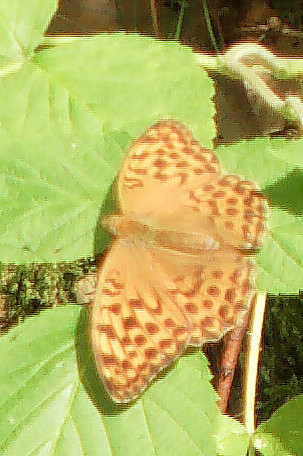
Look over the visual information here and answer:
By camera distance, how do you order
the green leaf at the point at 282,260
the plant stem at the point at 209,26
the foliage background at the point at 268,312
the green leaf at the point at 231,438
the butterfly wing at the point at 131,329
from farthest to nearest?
the plant stem at the point at 209,26
the foliage background at the point at 268,312
the green leaf at the point at 231,438
the green leaf at the point at 282,260
the butterfly wing at the point at 131,329

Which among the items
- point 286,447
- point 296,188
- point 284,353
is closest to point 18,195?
point 296,188

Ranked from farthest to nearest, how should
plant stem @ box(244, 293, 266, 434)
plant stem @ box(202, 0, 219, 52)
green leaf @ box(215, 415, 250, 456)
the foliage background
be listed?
1. plant stem @ box(202, 0, 219, 52)
2. the foliage background
3. plant stem @ box(244, 293, 266, 434)
4. green leaf @ box(215, 415, 250, 456)

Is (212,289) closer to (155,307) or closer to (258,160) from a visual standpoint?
(155,307)

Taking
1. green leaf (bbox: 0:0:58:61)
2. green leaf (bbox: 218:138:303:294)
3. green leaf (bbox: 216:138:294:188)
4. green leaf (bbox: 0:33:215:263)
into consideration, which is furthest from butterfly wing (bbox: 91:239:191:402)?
green leaf (bbox: 0:0:58:61)

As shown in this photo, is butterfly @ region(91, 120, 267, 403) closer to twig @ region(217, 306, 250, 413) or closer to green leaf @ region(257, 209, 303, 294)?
green leaf @ region(257, 209, 303, 294)

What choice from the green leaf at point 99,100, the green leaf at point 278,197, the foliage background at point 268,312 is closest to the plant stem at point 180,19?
the green leaf at point 99,100

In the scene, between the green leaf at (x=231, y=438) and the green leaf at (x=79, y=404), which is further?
the green leaf at (x=231, y=438)

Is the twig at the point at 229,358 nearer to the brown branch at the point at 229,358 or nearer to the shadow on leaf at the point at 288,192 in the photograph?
the brown branch at the point at 229,358
